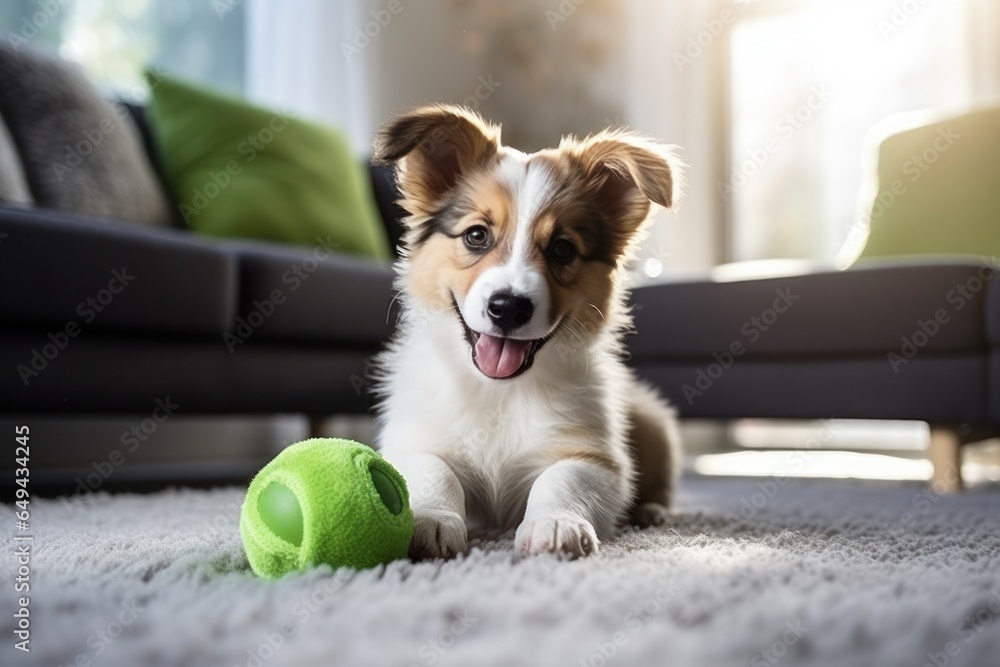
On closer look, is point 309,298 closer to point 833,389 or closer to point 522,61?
point 833,389

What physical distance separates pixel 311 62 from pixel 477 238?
3.92m

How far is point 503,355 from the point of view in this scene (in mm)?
1679

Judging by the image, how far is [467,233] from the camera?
1783mm

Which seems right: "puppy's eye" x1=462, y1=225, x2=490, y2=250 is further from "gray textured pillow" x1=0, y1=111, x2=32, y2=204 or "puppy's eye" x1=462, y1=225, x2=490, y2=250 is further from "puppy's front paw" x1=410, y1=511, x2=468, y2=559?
Result: "gray textured pillow" x1=0, y1=111, x2=32, y2=204

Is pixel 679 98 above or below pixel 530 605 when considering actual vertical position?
above

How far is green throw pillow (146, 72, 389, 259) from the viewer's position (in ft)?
12.2

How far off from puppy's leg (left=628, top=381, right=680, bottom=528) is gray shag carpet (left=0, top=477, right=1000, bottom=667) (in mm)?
382

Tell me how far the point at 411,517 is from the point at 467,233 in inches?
25.9

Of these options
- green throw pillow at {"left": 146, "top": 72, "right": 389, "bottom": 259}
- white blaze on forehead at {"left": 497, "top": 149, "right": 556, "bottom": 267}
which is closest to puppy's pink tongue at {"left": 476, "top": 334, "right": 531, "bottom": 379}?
white blaze on forehead at {"left": 497, "top": 149, "right": 556, "bottom": 267}

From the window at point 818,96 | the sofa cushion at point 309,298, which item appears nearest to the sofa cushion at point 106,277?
the sofa cushion at point 309,298

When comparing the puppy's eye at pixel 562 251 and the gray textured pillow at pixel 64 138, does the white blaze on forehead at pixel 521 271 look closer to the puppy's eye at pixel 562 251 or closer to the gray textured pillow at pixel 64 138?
the puppy's eye at pixel 562 251

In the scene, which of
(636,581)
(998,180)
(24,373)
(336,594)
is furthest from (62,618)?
(998,180)

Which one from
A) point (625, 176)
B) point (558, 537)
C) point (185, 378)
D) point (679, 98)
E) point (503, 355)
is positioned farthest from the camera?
point (679, 98)

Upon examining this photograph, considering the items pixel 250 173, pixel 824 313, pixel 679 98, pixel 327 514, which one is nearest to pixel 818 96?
pixel 679 98
